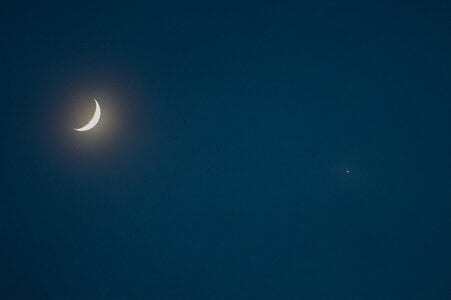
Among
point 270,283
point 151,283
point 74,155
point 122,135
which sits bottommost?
point 151,283

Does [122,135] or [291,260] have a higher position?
[122,135]

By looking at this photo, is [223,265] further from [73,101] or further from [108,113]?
[73,101]

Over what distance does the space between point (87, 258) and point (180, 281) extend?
132cm

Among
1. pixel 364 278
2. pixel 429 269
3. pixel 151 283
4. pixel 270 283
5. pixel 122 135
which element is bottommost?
pixel 151 283

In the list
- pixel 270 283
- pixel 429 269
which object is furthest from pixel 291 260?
pixel 429 269

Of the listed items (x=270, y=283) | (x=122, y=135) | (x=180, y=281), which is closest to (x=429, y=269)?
(x=270, y=283)

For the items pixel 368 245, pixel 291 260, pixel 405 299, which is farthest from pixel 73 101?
pixel 405 299

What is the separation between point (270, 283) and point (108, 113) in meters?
3.12

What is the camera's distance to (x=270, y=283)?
129 inches

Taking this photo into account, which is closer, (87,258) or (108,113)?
(108,113)

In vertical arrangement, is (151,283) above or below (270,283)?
below

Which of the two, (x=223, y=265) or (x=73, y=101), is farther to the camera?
(x=223, y=265)

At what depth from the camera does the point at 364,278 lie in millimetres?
3205

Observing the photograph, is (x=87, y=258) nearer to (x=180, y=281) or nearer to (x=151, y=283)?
(x=151, y=283)
